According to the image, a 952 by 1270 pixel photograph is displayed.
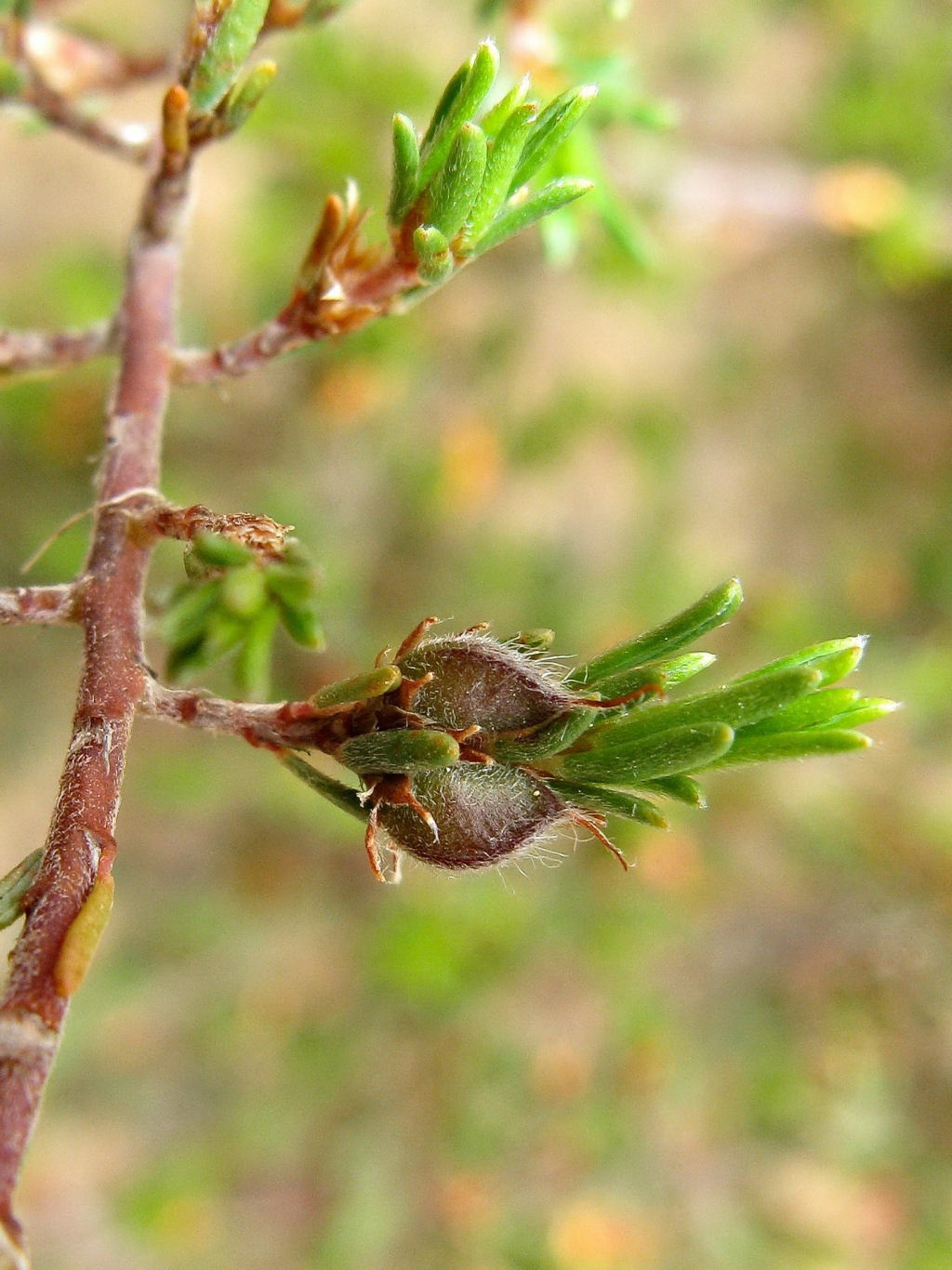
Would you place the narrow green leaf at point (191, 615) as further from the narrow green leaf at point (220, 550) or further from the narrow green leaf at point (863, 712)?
the narrow green leaf at point (863, 712)

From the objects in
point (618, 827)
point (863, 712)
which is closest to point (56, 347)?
point (863, 712)

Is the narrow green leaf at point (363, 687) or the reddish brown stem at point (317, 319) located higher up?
the reddish brown stem at point (317, 319)

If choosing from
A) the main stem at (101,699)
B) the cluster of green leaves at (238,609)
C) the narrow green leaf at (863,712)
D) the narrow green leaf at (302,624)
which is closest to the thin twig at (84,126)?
the main stem at (101,699)

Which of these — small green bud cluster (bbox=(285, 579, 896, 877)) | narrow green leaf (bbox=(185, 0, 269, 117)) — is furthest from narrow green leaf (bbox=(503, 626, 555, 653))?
narrow green leaf (bbox=(185, 0, 269, 117))

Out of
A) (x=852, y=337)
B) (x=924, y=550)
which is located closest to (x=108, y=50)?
(x=852, y=337)

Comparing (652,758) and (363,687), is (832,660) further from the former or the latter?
(363,687)

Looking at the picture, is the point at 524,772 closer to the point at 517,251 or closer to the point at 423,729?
the point at 423,729
